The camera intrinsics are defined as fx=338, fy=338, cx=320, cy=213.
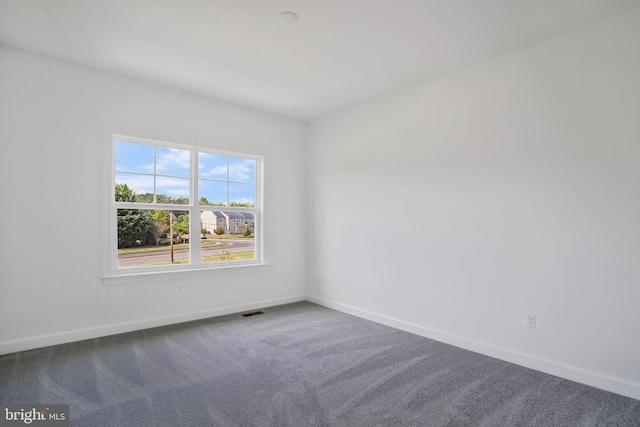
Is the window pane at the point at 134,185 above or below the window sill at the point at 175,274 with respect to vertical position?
above

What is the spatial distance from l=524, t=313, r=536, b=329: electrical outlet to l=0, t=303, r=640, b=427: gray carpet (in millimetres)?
362

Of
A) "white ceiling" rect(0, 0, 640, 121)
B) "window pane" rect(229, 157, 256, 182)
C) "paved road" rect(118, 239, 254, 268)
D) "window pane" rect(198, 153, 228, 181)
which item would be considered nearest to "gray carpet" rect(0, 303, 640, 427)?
"paved road" rect(118, 239, 254, 268)

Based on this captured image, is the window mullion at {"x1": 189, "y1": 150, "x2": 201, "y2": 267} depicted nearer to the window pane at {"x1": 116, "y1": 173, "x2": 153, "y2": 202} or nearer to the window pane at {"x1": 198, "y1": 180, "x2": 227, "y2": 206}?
the window pane at {"x1": 198, "y1": 180, "x2": 227, "y2": 206}

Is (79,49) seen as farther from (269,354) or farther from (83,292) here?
(269,354)

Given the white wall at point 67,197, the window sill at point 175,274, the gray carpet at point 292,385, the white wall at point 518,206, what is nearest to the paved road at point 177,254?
the window sill at point 175,274

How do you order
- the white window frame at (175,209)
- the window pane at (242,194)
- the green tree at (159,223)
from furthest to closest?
1. the window pane at (242,194)
2. the green tree at (159,223)
3. the white window frame at (175,209)

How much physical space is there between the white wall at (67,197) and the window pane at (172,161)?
19 centimetres

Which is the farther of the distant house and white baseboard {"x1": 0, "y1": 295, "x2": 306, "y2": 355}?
the distant house

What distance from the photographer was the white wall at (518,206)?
2.47m

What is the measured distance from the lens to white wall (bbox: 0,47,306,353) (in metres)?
3.05

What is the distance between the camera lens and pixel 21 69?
122 inches

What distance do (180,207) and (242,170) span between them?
1.02 metres

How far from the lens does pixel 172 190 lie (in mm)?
4031

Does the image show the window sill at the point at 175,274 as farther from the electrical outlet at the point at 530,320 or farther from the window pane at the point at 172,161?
the electrical outlet at the point at 530,320
